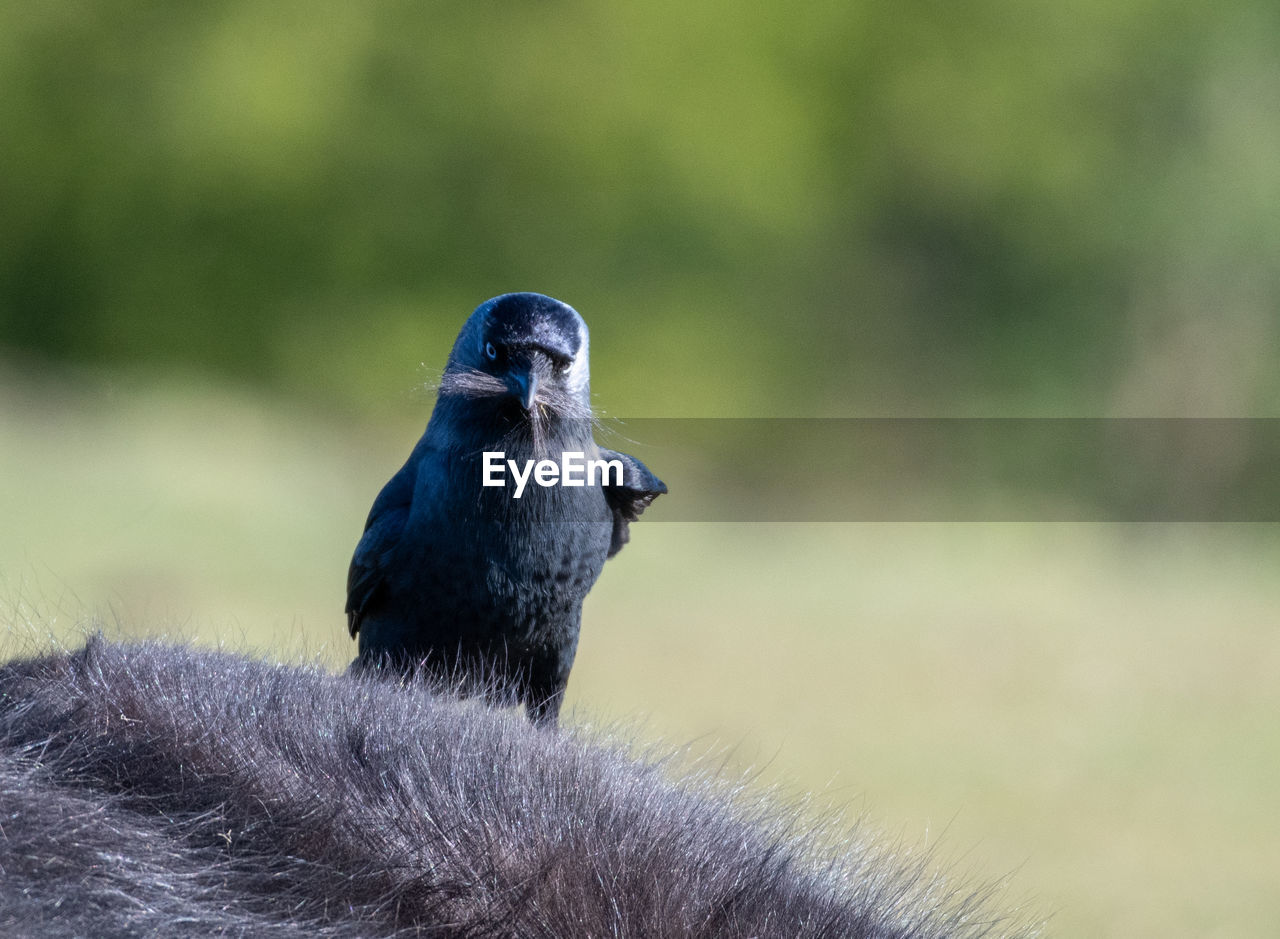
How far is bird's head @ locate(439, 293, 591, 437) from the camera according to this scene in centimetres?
47

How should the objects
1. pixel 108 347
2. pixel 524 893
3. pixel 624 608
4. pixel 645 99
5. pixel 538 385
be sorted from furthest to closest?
pixel 645 99 → pixel 108 347 → pixel 624 608 → pixel 538 385 → pixel 524 893

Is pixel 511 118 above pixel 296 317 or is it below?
above

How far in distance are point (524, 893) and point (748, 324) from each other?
72.6 inches

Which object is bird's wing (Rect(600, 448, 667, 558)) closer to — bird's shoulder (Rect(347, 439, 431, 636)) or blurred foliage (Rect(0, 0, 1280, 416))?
bird's shoulder (Rect(347, 439, 431, 636))

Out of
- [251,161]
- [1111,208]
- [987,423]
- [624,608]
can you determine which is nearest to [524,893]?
[624,608]

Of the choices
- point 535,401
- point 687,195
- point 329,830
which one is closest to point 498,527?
point 535,401

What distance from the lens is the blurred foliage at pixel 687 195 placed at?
1.98 metres

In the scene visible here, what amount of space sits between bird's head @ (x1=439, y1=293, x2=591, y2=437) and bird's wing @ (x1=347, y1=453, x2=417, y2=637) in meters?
0.07

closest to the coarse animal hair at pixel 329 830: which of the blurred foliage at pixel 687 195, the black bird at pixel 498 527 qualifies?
the black bird at pixel 498 527

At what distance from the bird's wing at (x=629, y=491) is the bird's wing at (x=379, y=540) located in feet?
0.29

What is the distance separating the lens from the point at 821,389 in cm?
203

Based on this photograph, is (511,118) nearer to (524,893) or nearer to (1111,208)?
(1111,208)

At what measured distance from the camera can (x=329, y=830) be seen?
271mm

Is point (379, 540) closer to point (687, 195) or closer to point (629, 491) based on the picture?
point (629, 491)
